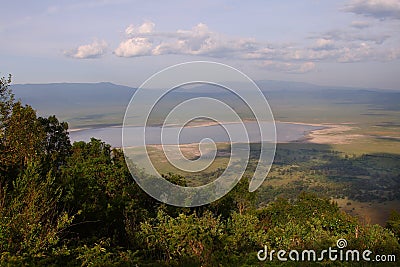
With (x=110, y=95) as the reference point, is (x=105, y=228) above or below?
below

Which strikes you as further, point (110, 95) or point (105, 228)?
point (110, 95)

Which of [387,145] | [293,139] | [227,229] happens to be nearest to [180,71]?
[227,229]

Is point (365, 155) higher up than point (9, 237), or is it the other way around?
point (9, 237)


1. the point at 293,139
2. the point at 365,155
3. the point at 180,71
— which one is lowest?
the point at 365,155

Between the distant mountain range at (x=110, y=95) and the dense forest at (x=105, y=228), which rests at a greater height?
the distant mountain range at (x=110, y=95)

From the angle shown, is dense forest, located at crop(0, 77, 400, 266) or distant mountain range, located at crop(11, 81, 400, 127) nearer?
dense forest, located at crop(0, 77, 400, 266)

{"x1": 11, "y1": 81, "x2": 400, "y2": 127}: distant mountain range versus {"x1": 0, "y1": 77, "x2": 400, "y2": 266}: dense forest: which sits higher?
{"x1": 11, "y1": 81, "x2": 400, "y2": 127}: distant mountain range

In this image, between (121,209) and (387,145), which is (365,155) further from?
(121,209)

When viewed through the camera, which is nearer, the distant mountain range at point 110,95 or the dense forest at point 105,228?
the dense forest at point 105,228
